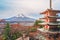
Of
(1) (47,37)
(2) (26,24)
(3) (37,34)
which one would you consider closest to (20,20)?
(2) (26,24)

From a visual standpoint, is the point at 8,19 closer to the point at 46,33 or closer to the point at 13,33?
the point at 13,33

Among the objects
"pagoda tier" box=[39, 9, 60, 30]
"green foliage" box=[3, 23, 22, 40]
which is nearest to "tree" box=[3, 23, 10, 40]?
"green foliage" box=[3, 23, 22, 40]

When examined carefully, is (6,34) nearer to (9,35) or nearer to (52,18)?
(9,35)

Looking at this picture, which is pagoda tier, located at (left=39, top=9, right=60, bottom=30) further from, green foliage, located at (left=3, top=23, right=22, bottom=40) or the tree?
A: the tree

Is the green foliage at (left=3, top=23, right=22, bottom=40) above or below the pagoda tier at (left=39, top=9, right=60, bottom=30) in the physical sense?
below

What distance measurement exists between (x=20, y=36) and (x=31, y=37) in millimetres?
459

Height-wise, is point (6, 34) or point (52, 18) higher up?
point (52, 18)

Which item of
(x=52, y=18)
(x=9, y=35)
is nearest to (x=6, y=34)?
(x=9, y=35)

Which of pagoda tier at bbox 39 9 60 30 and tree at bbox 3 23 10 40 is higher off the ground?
pagoda tier at bbox 39 9 60 30

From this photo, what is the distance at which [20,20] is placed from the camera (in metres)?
7.09

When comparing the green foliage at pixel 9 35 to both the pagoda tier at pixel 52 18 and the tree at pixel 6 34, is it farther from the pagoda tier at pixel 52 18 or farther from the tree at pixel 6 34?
the pagoda tier at pixel 52 18

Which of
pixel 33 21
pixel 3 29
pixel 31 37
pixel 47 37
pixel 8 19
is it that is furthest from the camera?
pixel 33 21

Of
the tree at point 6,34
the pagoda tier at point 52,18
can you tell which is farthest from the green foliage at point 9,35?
the pagoda tier at point 52,18

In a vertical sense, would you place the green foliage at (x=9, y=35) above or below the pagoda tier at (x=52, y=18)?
below
